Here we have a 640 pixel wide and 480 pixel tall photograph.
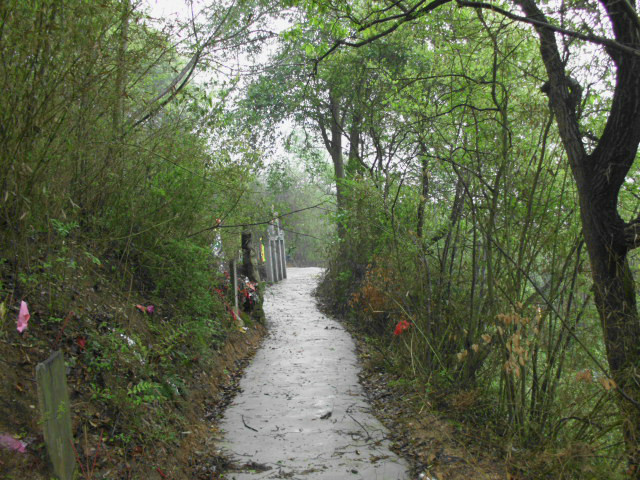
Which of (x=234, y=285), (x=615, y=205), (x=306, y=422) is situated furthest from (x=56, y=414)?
(x=234, y=285)

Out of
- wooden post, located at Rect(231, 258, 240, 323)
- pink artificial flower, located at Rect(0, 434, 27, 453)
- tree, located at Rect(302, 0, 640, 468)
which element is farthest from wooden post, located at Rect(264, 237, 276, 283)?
pink artificial flower, located at Rect(0, 434, 27, 453)

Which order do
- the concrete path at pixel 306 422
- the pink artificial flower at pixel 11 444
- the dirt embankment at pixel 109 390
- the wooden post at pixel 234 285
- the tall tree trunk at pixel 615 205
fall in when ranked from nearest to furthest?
the pink artificial flower at pixel 11 444
the dirt embankment at pixel 109 390
the tall tree trunk at pixel 615 205
the concrete path at pixel 306 422
the wooden post at pixel 234 285

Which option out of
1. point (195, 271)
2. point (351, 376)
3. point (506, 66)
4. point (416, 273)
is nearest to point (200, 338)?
point (195, 271)

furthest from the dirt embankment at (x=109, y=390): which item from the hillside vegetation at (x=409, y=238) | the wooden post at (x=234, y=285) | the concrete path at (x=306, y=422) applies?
the wooden post at (x=234, y=285)

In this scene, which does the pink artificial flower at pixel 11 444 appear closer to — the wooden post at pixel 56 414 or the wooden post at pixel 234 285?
the wooden post at pixel 56 414

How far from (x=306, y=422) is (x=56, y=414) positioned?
3.18 meters

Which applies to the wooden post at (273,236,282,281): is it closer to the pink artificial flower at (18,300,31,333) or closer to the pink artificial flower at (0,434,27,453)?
the pink artificial flower at (18,300,31,333)

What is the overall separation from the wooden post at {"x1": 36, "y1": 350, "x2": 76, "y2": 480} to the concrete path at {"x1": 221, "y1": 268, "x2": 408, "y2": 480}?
165cm

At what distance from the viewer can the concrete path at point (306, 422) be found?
435cm

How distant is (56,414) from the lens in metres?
2.71

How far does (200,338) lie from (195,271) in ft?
2.92

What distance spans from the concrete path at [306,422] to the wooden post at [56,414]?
1.65 m

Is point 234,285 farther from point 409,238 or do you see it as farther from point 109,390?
point 109,390

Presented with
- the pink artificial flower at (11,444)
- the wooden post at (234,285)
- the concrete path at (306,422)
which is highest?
the wooden post at (234,285)
